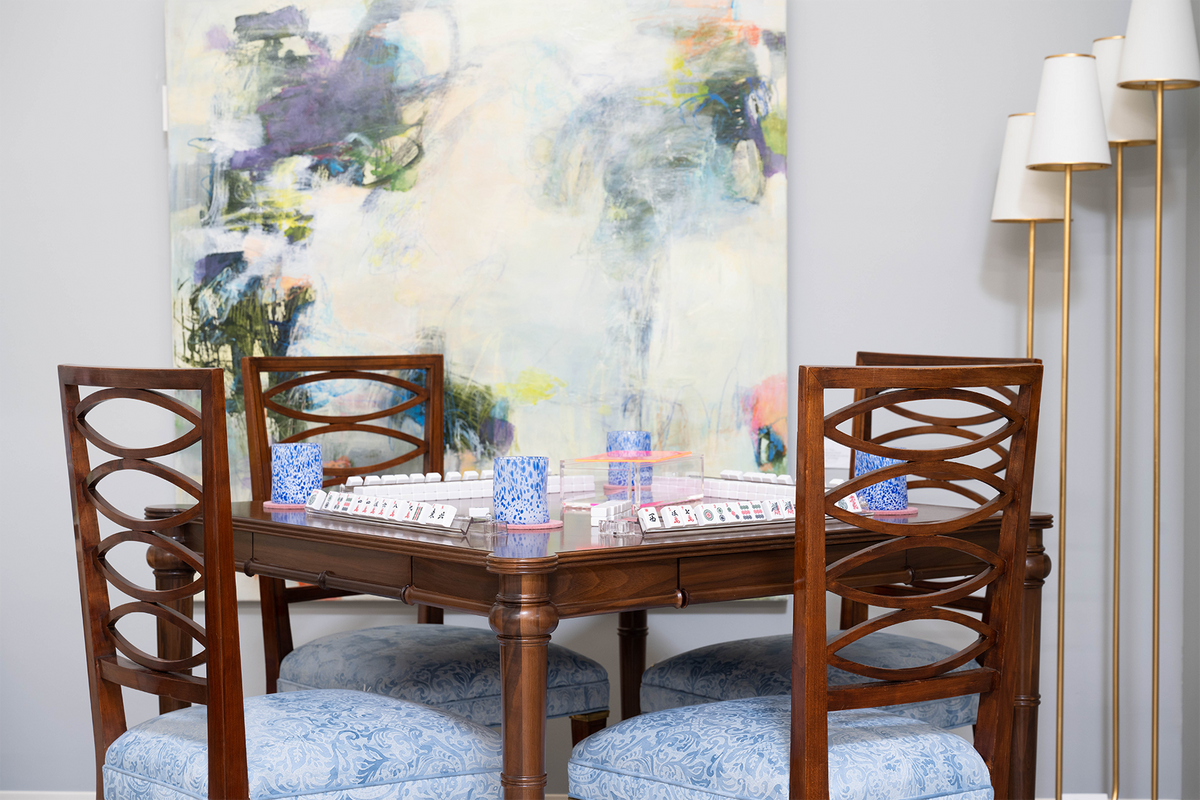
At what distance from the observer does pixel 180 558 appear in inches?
60.5

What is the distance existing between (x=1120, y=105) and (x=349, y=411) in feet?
6.87

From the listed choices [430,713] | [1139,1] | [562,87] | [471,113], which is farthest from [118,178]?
[1139,1]

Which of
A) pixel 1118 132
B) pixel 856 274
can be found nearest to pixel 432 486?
pixel 856 274

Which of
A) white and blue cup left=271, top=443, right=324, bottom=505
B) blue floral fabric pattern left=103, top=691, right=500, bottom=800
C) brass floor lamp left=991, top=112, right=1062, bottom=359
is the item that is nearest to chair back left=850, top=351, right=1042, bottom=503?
brass floor lamp left=991, top=112, right=1062, bottom=359

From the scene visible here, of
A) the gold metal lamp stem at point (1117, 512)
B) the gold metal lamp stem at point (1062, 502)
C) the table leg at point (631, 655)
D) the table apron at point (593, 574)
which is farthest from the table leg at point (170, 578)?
the gold metal lamp stem at point (1117, 512)

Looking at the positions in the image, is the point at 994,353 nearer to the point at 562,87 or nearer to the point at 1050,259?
the point at 1050,259

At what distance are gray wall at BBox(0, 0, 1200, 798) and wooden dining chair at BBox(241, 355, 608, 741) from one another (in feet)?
1.47

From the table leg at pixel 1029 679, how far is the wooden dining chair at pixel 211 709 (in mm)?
984

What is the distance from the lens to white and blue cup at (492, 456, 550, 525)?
1686 mm

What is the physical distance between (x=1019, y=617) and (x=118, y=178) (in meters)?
2.51

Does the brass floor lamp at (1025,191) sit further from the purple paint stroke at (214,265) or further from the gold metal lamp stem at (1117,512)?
the purple paint stroke at (214,265)

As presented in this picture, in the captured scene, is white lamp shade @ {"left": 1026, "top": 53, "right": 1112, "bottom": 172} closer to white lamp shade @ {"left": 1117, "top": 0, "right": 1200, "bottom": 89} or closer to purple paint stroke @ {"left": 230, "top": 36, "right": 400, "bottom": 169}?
white lamp shade @ {"left": 1117, "top": 0, "right": 1200, "bottom": 89}

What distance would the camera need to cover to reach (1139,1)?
8.09ft

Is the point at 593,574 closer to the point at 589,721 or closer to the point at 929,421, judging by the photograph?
the point at 589,721
